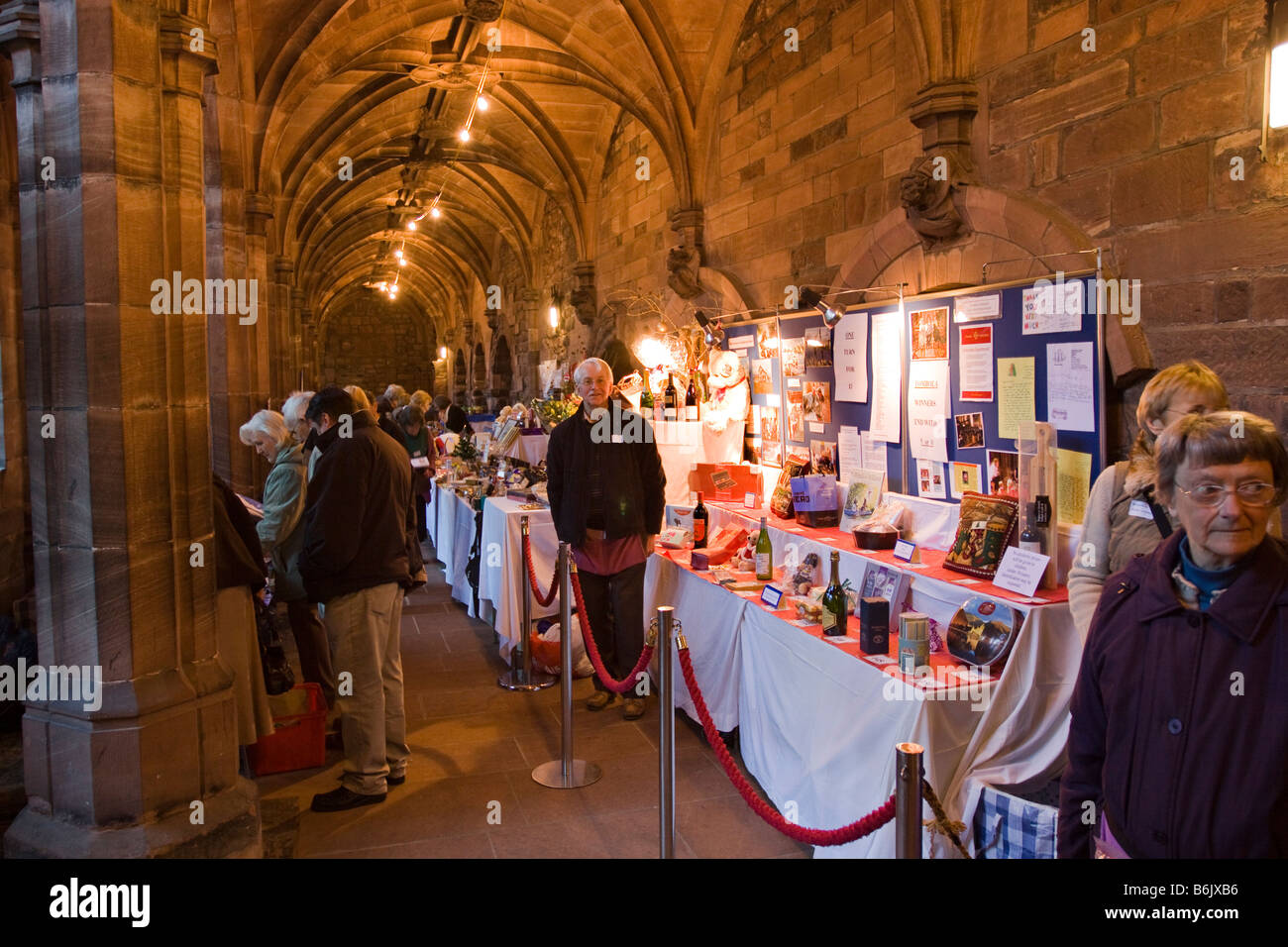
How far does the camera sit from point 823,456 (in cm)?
562

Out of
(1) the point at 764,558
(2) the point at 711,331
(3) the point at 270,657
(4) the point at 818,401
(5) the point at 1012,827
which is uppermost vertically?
(2) the point at 711,331

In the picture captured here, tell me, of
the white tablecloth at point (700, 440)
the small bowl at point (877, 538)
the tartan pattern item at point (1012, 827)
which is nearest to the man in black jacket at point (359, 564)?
the small bowl at point (877, 538)

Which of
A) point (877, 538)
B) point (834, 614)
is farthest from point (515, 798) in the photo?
point (877, 538)

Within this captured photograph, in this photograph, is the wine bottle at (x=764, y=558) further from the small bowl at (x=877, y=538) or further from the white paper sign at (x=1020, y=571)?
the white paper sign at (x=1020, y=571)

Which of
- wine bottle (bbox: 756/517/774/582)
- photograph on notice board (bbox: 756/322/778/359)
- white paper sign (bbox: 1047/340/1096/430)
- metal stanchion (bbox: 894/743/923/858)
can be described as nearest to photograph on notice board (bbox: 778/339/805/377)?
Result: photograph on notice board (bbox: 756/322/778/359)

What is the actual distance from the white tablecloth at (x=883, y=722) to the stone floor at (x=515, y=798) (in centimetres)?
26

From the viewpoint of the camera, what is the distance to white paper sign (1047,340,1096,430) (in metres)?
3.86

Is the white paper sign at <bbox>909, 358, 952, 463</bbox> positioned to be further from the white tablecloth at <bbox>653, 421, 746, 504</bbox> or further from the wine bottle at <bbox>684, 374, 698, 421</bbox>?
the wine bottle at <bbox>684, 374, 698, 421</bbox>

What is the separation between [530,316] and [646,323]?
6.72m

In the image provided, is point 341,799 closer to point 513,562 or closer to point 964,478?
point 513,562

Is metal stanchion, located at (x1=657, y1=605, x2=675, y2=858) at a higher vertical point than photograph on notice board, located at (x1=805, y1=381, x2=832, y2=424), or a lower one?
lower

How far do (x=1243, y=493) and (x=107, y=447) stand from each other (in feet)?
9.50
